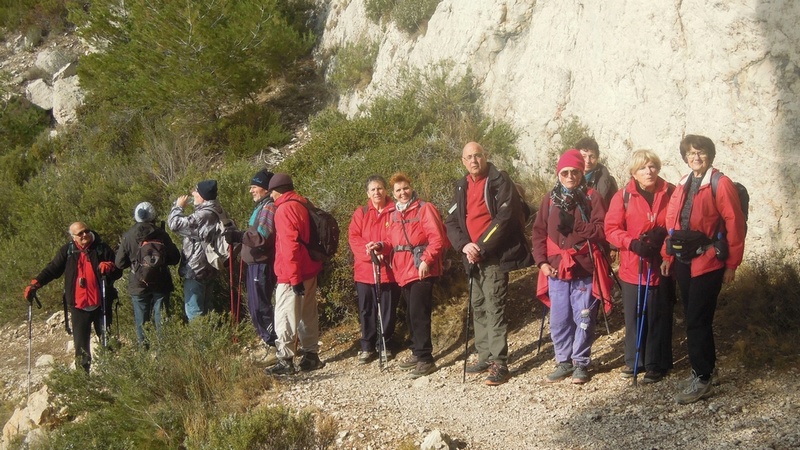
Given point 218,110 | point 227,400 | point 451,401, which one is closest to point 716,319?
point 451,401

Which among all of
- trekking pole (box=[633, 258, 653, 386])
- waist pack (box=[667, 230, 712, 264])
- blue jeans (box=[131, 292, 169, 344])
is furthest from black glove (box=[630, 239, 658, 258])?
blue jeans (box=[131, 292, 169, 344])

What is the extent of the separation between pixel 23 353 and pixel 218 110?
6508 millimetres

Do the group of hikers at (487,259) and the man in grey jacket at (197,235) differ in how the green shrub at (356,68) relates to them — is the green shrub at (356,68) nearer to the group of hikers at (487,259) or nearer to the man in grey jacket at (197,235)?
the man in grey jacket at (197,235)

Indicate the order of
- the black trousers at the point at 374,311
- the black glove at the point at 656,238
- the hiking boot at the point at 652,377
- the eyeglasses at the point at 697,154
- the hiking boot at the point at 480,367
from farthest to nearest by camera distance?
the black trousers at the point at 374,311
the hiking boot at the point at 480,367
the hiking boot at the point at 652,377
the black glove at the point at 656,238
the eyeglasses at the point at 697,154

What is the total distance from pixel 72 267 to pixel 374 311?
10.3ft

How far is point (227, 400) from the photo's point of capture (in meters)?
6.09

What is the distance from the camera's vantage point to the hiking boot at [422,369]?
6449mm

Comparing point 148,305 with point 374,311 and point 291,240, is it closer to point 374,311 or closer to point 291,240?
point 291,240

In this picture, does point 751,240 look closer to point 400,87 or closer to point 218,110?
point 400,87

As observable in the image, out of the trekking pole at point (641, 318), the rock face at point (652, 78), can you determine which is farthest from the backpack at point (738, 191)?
the rock face at point (652, 78)

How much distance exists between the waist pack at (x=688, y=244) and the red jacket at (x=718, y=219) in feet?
0.11

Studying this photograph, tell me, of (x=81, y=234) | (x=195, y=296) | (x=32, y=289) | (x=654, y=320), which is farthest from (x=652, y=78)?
(x=32, y=289)

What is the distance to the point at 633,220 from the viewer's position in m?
5.40

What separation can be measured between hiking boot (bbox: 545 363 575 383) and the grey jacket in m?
3.52
